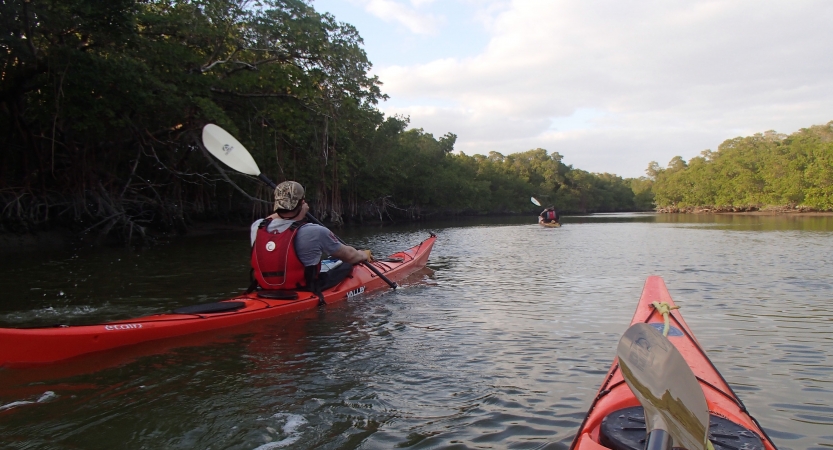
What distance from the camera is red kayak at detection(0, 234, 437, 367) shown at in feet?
11.3

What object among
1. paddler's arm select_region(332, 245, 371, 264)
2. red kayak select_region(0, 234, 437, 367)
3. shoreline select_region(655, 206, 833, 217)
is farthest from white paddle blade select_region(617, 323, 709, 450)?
shoreline select_region(655, 206, 833, 217)

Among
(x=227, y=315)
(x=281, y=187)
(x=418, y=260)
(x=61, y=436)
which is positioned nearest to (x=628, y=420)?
(x=61, y=436)

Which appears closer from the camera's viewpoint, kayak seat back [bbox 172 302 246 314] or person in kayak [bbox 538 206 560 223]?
kayak seat back [bbox 172 302 246 314]

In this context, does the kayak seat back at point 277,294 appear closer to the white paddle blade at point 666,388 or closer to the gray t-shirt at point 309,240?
the gray t-shirt at point 309,240

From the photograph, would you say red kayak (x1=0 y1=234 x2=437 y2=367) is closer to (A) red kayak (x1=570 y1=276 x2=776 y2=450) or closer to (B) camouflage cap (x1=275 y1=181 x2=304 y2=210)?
(B) camouflage cap (x1=275 y1=181 x2=304 y2=210)

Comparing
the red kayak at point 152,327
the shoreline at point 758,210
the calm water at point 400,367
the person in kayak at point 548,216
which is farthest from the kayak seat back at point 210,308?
the shoreline at point 758,210

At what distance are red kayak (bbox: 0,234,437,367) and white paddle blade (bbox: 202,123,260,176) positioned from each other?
2.26 m

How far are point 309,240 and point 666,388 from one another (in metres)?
4.16

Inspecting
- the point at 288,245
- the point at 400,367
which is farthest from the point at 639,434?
the point at 288,245

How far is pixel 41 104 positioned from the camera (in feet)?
36.9

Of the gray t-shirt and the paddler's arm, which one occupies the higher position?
the gray t-shirt

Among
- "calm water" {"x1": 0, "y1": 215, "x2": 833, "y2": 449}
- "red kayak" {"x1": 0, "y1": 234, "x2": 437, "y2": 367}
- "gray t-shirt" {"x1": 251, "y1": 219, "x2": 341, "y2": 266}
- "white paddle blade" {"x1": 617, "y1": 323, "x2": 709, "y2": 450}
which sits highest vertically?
"gray t-shirt" {"x1": 251, "y1": 219, "x2": 341, "y2": 266}

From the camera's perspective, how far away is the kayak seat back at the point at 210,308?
4512mm

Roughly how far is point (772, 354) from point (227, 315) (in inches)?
181
